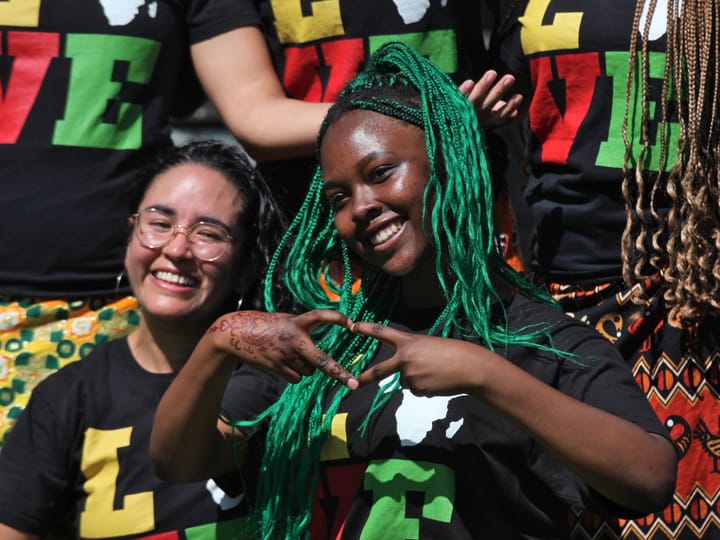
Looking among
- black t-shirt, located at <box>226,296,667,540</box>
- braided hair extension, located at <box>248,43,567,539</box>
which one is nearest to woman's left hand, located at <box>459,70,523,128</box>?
braided hair extension, located at <box>248,43,567,539</box>

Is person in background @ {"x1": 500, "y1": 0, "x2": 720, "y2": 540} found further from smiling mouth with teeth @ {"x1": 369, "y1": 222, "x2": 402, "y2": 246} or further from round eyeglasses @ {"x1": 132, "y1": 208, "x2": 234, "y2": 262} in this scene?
round eyeglasses @ {"x1": 132, "y1": 208, "x2": 234, "y2": 262}

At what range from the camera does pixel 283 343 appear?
2.06 m

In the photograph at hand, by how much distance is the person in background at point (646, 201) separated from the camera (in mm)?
2488

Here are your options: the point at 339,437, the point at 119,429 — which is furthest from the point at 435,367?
the point at 119,429

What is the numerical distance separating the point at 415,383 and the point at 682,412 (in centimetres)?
80

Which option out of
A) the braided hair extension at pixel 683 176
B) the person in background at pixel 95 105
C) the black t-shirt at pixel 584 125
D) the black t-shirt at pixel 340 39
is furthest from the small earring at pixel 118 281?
the braided hair extension at pixel 683 176

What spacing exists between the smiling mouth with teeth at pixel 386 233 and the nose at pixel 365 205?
3 cm

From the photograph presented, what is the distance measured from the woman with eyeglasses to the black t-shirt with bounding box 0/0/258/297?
112mm

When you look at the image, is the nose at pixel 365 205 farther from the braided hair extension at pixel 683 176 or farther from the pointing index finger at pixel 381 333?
the braided hair extension at pixel 683 176

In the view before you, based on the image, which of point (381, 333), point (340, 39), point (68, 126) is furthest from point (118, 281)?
point (381, 333)

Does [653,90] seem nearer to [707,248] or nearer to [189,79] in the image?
[707,248]

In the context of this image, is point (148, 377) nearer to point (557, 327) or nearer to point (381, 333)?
point (381, 333)

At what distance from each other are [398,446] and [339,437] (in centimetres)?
14

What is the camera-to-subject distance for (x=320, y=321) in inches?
80.2
